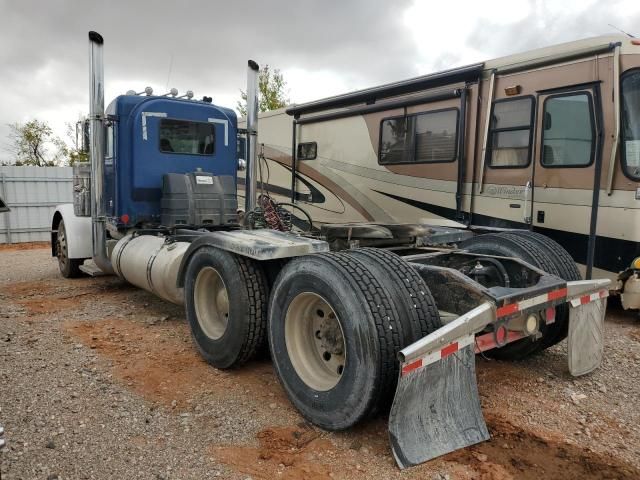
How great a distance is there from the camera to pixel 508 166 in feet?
21.0

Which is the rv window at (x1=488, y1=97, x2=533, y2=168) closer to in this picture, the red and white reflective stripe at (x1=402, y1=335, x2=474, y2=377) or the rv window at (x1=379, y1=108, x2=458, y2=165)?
the rv window at (x1=379, y1=108, x2=458, y2=165)

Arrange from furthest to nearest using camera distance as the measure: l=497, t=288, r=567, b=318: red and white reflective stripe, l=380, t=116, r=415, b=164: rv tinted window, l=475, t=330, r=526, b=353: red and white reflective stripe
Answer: l=380, t=116, r=415, b=164: rv tinted window
l=475, t=330, r=526, b=353: red and white reflective stripe
l=497, t=288, r=567, b=318: red and white reflective stripe

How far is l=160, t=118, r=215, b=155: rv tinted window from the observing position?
6504mm

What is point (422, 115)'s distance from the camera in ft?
23.7

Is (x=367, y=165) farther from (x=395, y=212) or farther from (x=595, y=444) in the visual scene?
(x=595, y=444)

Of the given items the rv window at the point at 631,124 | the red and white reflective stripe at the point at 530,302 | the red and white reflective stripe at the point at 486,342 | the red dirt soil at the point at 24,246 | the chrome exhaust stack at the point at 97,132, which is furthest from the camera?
the red dirt soil at the point at 24,246

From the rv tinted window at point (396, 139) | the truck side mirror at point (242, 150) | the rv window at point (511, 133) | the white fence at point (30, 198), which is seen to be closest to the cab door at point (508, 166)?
the rv window at point (511, 133)

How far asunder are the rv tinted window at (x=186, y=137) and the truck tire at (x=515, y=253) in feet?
12.7

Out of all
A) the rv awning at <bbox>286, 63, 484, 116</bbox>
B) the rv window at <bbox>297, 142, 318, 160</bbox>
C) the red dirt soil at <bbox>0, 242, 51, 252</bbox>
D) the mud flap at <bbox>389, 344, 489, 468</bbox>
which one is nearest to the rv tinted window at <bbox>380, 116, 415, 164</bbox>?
the rv awning at <bbox>286, 63, 484, 116</bbox>

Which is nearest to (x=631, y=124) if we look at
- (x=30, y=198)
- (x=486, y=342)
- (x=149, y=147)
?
(x=486, y=342)

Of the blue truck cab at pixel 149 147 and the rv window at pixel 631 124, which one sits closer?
the rv window at pixel 631 124

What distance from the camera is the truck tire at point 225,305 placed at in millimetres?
3779

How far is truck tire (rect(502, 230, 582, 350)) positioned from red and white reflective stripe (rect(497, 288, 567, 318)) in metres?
0.40

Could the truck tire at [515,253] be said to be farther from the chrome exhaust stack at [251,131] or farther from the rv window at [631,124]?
the chrome exhaust stack at [251,131]
